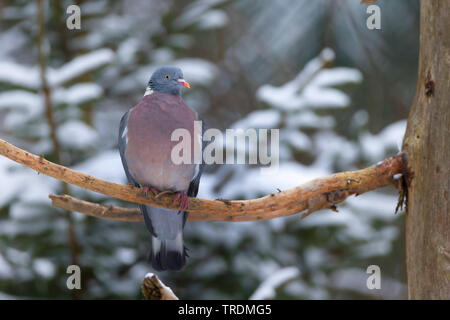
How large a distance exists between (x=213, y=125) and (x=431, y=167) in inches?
91.2

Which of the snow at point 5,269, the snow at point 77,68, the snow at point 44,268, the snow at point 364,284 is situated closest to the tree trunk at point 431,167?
the snow at point 77,68

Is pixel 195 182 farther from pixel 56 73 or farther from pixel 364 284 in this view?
pixel 364 284

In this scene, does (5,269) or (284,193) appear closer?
(284,193)

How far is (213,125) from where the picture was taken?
371 cm

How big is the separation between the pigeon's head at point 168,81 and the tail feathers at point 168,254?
21.6 inches

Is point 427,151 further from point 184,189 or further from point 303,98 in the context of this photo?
point 303,98

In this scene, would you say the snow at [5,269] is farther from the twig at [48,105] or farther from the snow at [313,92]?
the snow at [313,92]

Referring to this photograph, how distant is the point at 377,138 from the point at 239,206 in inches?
63.5

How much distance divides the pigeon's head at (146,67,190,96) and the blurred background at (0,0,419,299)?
75cm

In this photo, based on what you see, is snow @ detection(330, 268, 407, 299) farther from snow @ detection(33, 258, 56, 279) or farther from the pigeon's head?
the pigeon's head

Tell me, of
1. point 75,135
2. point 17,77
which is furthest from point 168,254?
point 17,77

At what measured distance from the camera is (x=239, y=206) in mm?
1640

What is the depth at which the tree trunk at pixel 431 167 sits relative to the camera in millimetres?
1480

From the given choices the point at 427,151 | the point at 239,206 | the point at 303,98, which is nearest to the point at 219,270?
the point at 303,98
